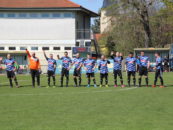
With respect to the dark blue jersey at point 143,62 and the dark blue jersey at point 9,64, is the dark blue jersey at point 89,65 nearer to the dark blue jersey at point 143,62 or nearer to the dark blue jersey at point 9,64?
the dark blue jersey at point 143,62

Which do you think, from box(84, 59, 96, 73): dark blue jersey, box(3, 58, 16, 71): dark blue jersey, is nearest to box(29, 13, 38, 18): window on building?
box(3, 58, 16, 71): dark blue jersey

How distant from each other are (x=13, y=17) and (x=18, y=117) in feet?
154

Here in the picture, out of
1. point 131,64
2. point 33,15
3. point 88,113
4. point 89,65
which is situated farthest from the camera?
point 33,15

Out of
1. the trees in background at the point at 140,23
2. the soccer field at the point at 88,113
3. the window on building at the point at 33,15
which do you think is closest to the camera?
the soccer field at the point at 88,113

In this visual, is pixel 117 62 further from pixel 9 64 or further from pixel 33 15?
pixel 33 15

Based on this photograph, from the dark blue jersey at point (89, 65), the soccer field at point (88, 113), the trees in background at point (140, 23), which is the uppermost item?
the trees in background at point (140, 23)

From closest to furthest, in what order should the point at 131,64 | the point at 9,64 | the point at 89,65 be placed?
the point at 131,64 < the point at 9,64 < the point at 89,65

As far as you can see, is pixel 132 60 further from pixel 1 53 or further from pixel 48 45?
pixel 48 45

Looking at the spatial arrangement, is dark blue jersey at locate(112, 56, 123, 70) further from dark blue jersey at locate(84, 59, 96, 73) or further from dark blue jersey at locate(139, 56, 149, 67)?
dark blue jersey at locate(84, 59, 96, 73)

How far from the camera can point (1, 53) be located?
47250 mm

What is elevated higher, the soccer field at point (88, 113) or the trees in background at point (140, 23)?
the trees in background at point (140, 23)

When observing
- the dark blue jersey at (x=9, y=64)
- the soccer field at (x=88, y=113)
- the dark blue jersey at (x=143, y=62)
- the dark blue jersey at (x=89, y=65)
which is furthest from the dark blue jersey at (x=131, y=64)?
the dark blue jersey at (x=9, y=64)

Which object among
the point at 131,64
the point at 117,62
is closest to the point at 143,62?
the point at 131,64

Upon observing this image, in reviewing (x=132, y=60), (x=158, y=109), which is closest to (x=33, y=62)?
(x=132, y=60)
